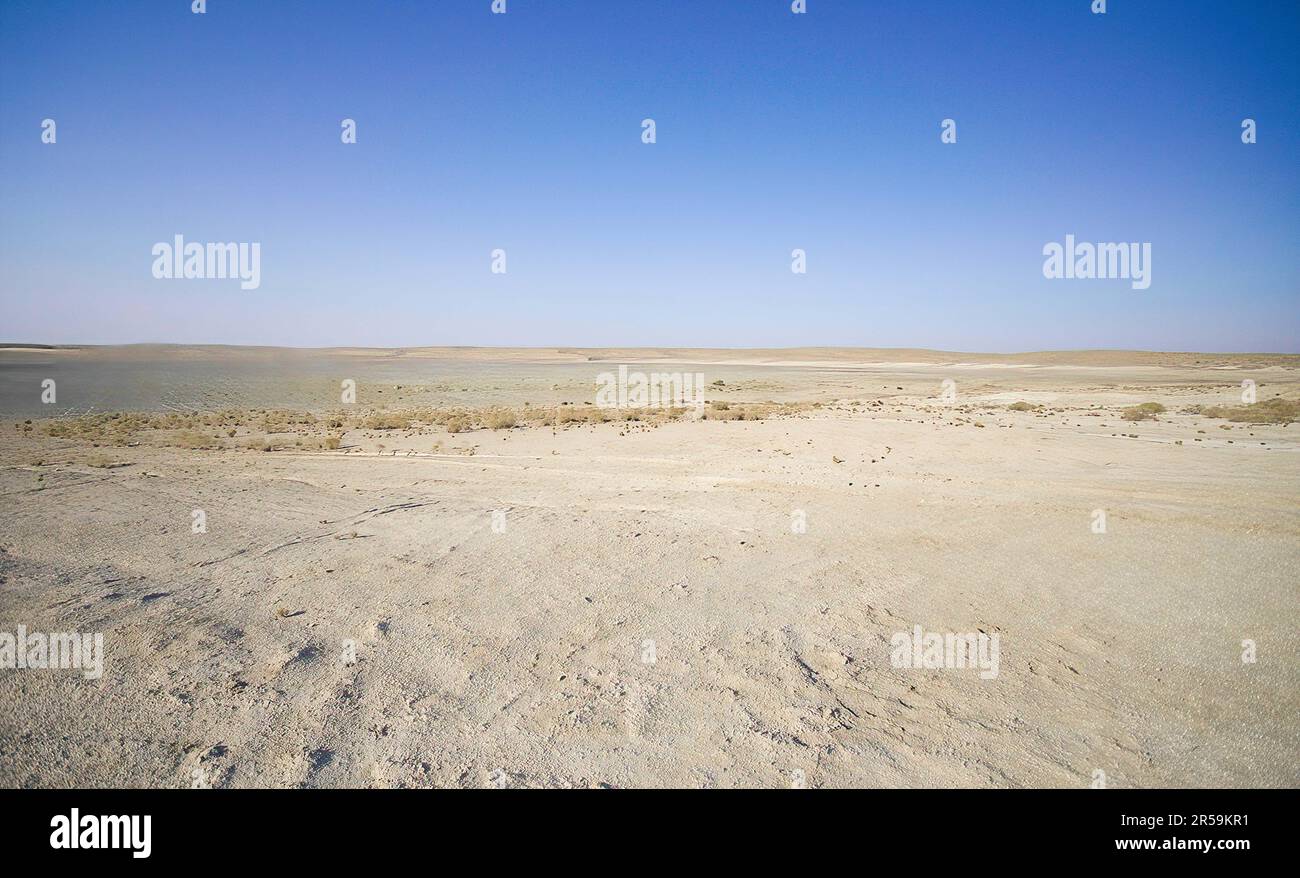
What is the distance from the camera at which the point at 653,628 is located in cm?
632

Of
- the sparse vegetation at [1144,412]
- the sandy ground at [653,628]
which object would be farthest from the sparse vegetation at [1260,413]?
the sandy ground at [653,628]

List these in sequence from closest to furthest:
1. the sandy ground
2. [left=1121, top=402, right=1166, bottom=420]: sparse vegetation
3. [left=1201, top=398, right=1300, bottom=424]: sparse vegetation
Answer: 1. the sandy ground
2. [left=1201, top=398, right=1300, bottom=424]: sparse vegetation
3. [left=1121, top=402, right=1166, bottom=420]: sparse vegetation

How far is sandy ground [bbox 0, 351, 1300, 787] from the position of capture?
13.9 feet

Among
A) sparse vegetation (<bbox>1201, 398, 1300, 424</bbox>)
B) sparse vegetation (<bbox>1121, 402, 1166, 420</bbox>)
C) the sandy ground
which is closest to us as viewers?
the sandy ground

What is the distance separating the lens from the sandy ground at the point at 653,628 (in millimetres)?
4242

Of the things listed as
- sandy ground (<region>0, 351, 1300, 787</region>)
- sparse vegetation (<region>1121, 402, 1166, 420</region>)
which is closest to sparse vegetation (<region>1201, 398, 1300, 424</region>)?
sparse vegetation (<region>1121, 402, 1166, 420</region>)

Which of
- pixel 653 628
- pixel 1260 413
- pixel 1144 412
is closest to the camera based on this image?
pixel 653 628

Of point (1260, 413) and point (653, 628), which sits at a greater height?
point (1260, 413)

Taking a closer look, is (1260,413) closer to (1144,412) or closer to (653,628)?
(1144,412)

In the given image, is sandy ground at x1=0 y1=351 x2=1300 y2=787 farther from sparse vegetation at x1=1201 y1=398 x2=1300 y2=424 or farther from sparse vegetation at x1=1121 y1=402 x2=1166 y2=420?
sparse vegetation at x1=1121 y1=402 x2=1166 y2=420

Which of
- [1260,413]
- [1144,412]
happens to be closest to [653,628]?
[1144,412]

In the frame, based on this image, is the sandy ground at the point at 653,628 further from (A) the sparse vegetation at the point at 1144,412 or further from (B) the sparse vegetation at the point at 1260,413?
(A) the sparse vegetation at the point at 1144,412
